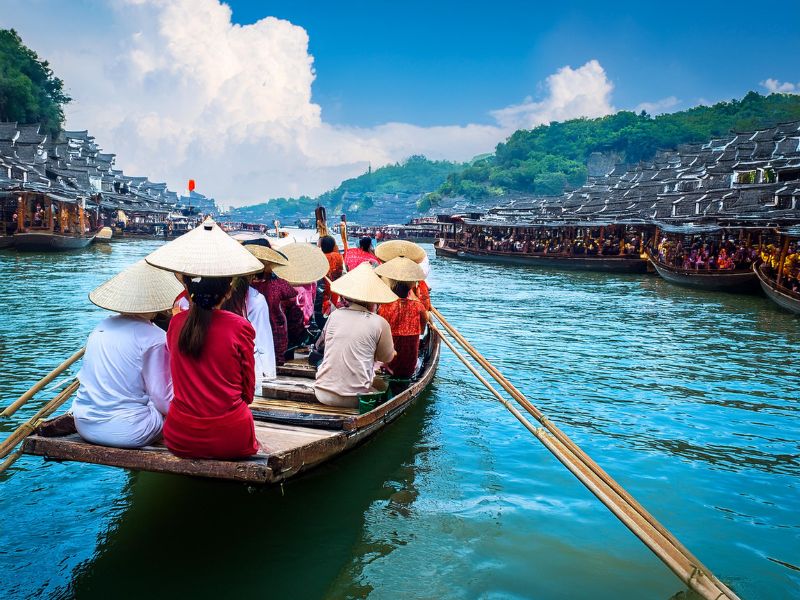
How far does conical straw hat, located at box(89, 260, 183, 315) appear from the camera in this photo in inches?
138

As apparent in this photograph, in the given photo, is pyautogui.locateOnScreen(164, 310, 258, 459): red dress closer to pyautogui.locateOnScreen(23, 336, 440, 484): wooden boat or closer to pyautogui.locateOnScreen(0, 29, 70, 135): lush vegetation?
pyautogui.locateOnScreen(23, 336, 440, 484): wooden boat

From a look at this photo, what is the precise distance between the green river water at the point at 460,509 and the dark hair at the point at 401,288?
4.31ft

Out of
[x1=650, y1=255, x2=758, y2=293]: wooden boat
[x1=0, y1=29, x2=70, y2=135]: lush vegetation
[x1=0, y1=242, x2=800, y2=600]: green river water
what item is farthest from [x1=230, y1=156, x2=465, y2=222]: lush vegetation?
[x1=0, y1=242, x2=800, y2=600]: green river water

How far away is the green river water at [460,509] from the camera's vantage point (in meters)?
3.73

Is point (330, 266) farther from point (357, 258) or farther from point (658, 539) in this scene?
point (658, 539)

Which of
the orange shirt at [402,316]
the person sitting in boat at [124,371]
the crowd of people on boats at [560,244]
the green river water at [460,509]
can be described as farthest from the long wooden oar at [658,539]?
the crowd of people on boats at [560,244]

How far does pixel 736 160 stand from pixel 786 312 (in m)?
32.6

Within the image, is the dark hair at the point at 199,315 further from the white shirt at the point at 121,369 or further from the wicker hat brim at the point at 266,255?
the wicker hat brim at the point at 266,255

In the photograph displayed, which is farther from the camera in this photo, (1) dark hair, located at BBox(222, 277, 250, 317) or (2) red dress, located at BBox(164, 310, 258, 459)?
(1) dark hair, located at BBox(222, 277, 250, 317)

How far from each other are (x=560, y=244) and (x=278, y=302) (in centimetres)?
3124

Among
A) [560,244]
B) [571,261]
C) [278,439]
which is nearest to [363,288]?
[278,439]

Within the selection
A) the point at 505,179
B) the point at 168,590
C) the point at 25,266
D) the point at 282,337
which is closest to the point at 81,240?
the point at 25,266

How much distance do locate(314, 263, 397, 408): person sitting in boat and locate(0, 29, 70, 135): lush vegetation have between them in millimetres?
54527

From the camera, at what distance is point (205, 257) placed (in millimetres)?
3348
